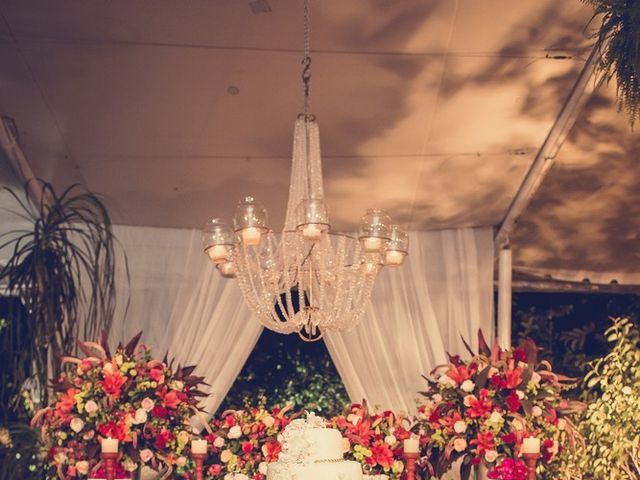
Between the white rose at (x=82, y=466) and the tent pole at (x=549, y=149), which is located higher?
the tent pole at (x=549, y=149)

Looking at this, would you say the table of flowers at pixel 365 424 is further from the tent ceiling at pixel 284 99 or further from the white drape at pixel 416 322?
the tent ceiling at pixel 284 99

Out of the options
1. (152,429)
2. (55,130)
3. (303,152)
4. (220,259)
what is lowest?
(152,429)

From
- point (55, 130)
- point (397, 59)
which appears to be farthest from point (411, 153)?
point (55, 130)

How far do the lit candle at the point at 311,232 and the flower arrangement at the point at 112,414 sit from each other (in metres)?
1.54

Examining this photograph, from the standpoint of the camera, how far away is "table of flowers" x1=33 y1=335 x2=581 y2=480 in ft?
17.2

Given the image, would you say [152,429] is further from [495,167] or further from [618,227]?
[618,227]

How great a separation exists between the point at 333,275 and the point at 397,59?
131 cm

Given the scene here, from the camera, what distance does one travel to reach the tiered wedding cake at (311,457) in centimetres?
479

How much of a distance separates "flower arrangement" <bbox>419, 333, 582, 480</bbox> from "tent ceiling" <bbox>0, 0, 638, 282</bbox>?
1.36 m

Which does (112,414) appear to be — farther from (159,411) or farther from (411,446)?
(411,446)

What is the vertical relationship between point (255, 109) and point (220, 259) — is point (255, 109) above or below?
above

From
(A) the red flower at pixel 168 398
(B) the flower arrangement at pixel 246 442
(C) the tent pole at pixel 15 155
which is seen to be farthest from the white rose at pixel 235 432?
(C) the tent pole at pixel 15 155

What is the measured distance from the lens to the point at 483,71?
18.1ft

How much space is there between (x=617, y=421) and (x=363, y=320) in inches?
68.0
